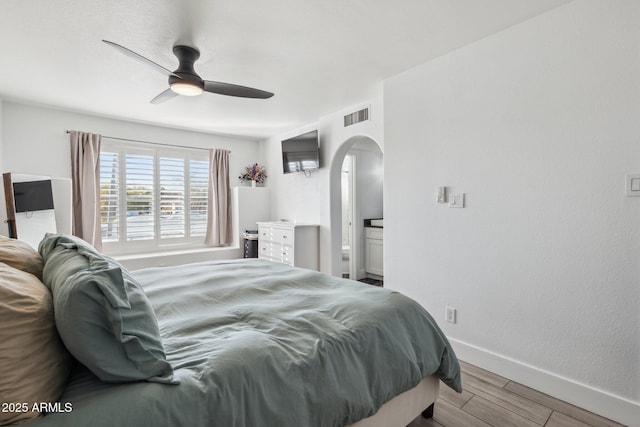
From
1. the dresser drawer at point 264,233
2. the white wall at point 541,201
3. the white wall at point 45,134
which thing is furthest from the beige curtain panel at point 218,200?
the white wall at point 541,201

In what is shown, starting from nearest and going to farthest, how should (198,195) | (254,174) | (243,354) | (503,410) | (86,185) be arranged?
(243,354) → (503,410) → (86,185) → (198,195) → (254,174)

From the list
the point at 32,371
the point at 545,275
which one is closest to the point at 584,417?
the point at 545,275

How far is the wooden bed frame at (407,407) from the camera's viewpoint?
4.53ft

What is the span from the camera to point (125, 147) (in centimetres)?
459

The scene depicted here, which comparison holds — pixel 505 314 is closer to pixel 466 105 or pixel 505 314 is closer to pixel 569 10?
pixel 466 105

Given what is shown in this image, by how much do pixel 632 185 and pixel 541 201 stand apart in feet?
1.45

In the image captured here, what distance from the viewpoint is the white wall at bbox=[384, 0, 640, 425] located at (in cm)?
177

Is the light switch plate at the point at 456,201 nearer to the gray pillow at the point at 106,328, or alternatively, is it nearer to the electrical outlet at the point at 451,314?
the electrical outlet at the point at 451,314

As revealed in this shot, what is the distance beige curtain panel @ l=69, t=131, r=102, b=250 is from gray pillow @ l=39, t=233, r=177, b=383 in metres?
3.90

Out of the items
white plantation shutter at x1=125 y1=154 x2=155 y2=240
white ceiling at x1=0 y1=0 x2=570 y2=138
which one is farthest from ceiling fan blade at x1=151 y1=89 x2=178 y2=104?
white plantation shutter at x1=125 y1=154 x2=155 y2=240

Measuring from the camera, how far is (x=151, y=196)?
4758 millimetres

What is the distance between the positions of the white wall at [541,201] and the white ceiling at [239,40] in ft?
0.98

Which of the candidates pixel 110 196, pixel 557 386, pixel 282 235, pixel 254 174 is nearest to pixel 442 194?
pixel 557 386

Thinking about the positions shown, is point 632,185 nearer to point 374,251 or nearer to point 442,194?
point 442,194
